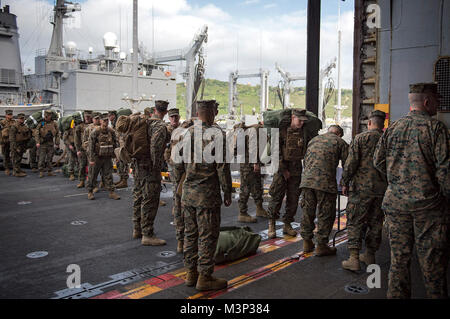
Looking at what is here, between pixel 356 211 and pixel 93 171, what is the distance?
Answer: 6.78 m

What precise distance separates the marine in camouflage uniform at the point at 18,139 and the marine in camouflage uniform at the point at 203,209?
11.0 m

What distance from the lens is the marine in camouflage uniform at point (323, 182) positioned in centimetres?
503

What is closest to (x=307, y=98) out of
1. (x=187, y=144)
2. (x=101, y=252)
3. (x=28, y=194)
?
(x=187, y=144)

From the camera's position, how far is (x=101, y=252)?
5.45 meters

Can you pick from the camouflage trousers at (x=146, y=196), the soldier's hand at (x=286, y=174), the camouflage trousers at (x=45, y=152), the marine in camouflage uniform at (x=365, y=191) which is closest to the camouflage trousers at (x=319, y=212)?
the marine in camouflage uniform at (x=365, y=191)

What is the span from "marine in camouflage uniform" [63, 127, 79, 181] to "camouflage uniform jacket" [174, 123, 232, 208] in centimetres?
867

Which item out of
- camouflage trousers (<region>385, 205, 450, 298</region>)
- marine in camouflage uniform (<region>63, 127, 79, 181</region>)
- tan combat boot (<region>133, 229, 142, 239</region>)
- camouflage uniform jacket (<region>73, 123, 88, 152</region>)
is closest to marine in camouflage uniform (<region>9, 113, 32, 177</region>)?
marine in camouflage uniform (<region>63, 127, 79, 181</region>)

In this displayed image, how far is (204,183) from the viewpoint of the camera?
4094mm

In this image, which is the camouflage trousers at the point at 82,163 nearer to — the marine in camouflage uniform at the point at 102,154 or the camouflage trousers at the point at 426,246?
the marine in camouflage uniform at the point at 102,154

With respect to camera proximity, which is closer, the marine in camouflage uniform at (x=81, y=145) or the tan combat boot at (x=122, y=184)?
the tan combat boot at (x=122, y=184)

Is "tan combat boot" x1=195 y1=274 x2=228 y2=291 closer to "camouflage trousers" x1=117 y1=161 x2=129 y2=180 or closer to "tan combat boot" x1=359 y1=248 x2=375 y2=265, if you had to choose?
→ "tan combat boot" x1=359 y1=248 x2=375 y2=265

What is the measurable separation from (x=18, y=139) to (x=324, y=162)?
11551mm

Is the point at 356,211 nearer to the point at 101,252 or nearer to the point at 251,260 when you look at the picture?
the point at 251,260

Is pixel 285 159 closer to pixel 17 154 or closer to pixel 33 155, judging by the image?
pixel 17 154
